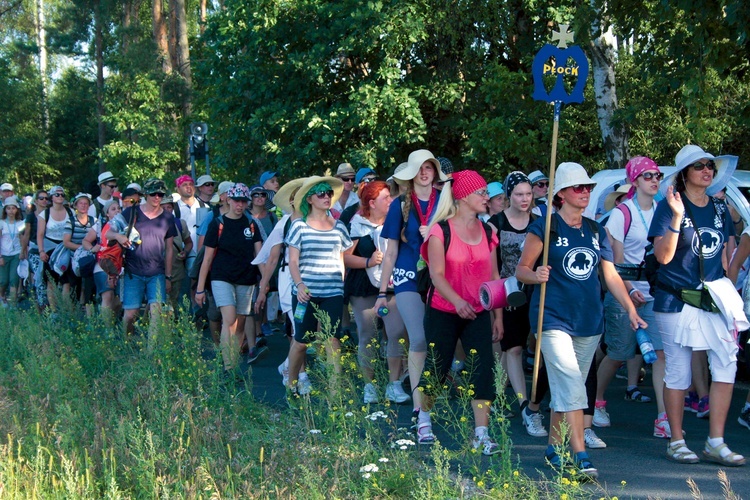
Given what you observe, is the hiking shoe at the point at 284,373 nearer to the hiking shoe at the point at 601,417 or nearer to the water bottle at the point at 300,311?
the water bottle at the point at 300,311

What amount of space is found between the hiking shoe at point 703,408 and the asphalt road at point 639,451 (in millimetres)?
57

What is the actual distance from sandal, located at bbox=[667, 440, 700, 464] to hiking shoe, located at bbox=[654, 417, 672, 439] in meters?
0.67

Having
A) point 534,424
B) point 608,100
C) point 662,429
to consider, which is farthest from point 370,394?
point 608,100

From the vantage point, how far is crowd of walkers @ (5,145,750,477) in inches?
252

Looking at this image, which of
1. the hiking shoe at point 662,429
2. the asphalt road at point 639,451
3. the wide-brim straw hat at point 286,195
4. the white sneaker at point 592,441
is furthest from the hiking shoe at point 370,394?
the hiking shoe at point 662,429

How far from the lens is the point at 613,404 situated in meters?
8.84

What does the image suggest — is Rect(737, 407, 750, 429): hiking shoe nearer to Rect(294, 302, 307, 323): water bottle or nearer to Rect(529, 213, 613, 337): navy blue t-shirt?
Rect(529, 213, 613, 337): navy blue t-shirt

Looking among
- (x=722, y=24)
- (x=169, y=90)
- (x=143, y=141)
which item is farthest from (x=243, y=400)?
Answer: (x=143, y=141)

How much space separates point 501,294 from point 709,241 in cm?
137

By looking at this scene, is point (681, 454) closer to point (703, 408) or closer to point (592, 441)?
point (592, 441)

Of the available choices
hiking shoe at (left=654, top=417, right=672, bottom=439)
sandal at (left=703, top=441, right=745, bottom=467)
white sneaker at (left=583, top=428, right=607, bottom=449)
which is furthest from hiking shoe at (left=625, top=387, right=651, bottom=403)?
sandal at (left=703, top=441, right=745, bottom=467)

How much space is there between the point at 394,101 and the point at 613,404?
1012 cm

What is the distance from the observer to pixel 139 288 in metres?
10.9

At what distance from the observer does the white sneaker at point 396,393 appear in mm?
8664
